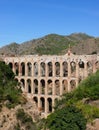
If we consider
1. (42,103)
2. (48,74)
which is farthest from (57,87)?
(42,103)

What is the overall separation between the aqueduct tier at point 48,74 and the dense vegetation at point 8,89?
7112mm

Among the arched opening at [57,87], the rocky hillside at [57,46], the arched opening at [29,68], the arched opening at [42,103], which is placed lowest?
the arched opening at [42,103]

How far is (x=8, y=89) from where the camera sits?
3152 inches

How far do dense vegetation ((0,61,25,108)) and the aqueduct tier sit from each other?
7.11 m

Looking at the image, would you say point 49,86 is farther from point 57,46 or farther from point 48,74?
point 57,46

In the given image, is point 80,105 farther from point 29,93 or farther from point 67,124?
point 29,93

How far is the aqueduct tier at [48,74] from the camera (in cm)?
8856

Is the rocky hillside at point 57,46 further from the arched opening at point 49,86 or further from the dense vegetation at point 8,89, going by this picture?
the dense vegetation at point 8,89

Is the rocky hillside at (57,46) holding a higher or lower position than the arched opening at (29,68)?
higher

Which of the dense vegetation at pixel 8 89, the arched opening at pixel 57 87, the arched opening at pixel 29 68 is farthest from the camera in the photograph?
the arched opening at pixel 29 68

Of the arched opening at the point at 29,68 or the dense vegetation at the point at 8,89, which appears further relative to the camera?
the arched opening at the point at 29,68

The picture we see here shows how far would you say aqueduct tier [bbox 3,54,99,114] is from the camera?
88562mm

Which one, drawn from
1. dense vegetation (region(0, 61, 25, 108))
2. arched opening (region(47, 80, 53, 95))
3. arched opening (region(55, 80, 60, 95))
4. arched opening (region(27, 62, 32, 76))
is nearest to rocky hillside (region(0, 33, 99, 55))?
arched opening (region(27, 62, 32, 76))

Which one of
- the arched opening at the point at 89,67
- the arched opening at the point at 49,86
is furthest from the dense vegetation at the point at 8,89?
the arched opening at the point at 89,67
